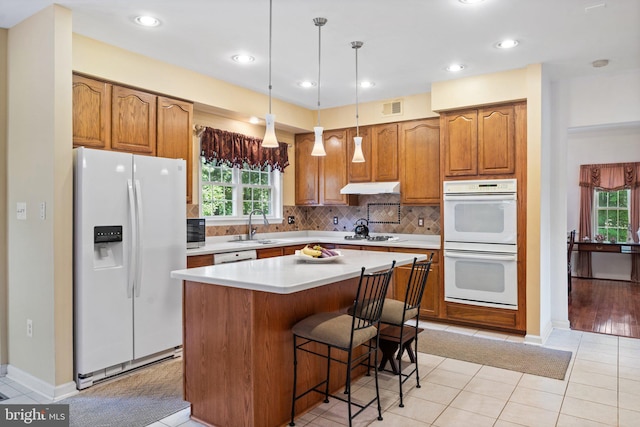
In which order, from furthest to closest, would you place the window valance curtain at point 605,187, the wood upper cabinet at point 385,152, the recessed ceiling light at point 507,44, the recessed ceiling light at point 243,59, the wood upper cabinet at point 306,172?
the window valance curtain at point 605,187, the wood upper cabinet at point 306,172, the wood upper cabinet at point 385,152, the recessed ceiling light at point 243,59, the recessed ceiling light at point 507,44

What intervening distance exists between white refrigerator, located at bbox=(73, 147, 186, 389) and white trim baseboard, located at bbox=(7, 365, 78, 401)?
0.08 metres

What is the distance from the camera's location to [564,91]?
4.49m

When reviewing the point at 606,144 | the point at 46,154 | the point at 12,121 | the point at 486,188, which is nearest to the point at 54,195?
the point at 46,154

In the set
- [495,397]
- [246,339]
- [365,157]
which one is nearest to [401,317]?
[495,397]

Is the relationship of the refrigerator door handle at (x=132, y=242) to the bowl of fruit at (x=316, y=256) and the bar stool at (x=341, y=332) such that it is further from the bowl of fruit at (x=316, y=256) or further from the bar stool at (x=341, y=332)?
the bar stool at (x=341, y=332)

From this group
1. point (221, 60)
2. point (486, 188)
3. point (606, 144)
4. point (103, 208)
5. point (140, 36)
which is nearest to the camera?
point (103, 208)

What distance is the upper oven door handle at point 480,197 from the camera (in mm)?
4176

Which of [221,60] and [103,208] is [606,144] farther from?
[103,208]

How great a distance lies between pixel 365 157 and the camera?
5453 mm

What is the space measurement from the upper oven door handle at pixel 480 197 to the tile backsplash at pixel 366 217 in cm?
70

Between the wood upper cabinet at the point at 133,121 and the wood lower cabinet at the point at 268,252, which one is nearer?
the wood upper cabinet at the point at 133,121

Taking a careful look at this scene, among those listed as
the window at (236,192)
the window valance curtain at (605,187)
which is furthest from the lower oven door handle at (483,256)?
the window valance curtain at (605,187)

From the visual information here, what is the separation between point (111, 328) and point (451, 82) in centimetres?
397

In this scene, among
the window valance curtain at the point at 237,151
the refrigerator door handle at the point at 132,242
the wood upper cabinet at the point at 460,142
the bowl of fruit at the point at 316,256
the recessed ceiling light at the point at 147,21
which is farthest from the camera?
the window valance curtain at the point at 237,151
